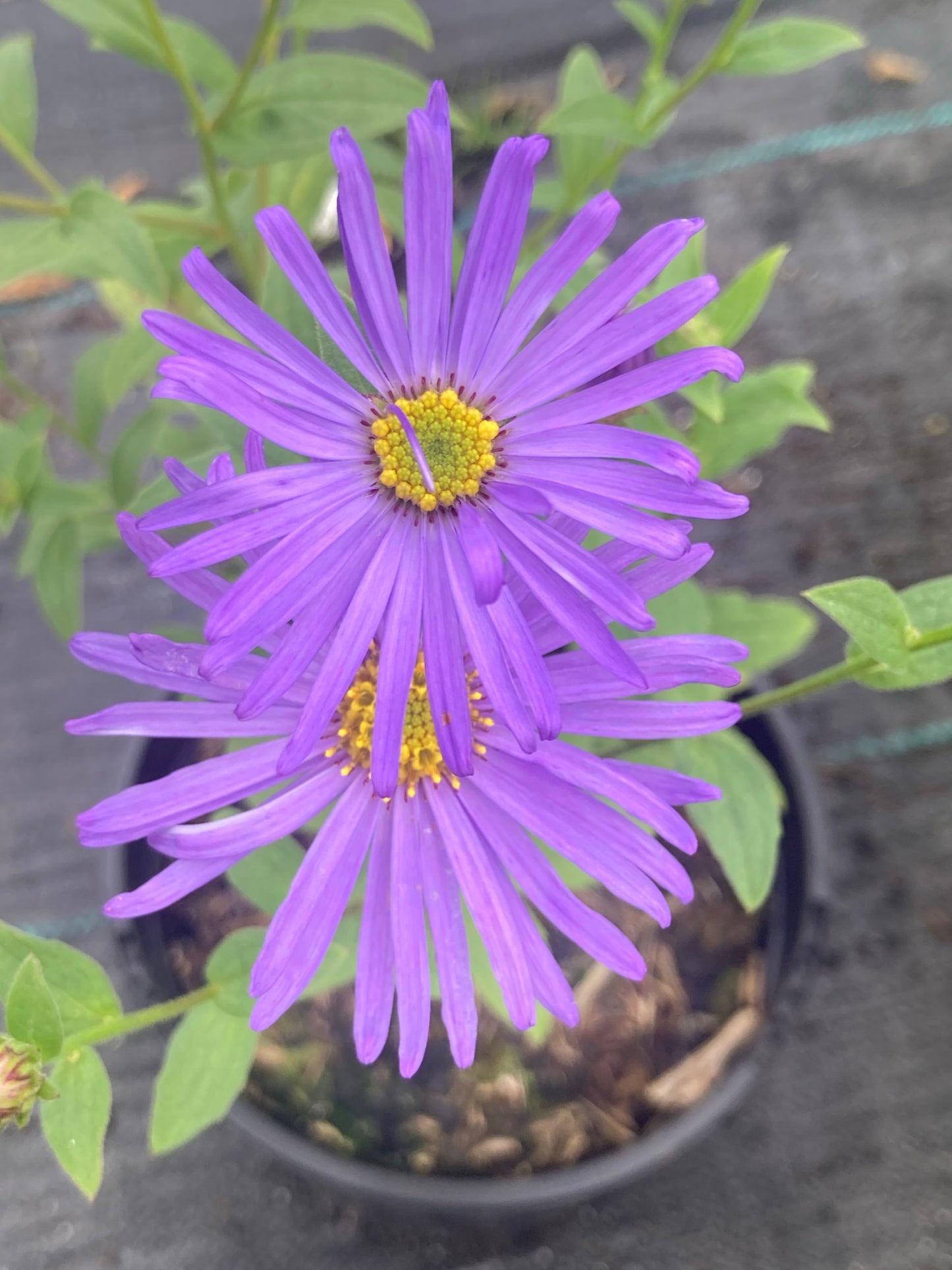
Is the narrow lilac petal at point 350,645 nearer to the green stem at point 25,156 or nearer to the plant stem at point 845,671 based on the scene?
the plant stem at point 845,671

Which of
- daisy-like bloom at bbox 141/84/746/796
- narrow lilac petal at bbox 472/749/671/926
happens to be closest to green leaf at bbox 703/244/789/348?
daisy-like bloom at bbox 141/84/746/796

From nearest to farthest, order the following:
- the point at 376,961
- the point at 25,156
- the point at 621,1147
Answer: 1. the point at 376,961
2. the point at 25,156
3. the point at 621,1147

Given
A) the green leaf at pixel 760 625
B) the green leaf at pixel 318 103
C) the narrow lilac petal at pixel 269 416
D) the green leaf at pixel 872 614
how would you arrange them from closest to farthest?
the narrow lilac petal at pixel 269 416
the green leaf at pixel 872 614
the green leaf at pixel 318 103
the green leaf at pixel 760 625

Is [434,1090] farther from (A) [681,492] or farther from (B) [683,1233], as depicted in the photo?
(A) [681,492]

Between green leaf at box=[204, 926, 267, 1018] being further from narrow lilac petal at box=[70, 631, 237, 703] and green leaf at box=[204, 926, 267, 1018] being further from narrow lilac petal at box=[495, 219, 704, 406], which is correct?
narrow lilac petal at box=[495, 219, 704, 406]

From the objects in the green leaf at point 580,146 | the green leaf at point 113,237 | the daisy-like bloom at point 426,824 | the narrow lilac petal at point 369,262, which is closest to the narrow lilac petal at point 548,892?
the daisy-like bloom at point 426,824

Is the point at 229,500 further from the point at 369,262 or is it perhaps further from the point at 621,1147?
→ the point at 621,1147

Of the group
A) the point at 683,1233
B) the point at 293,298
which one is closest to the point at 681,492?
the point at 293,298

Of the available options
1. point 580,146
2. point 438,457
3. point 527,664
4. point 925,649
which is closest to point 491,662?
point 527,664
